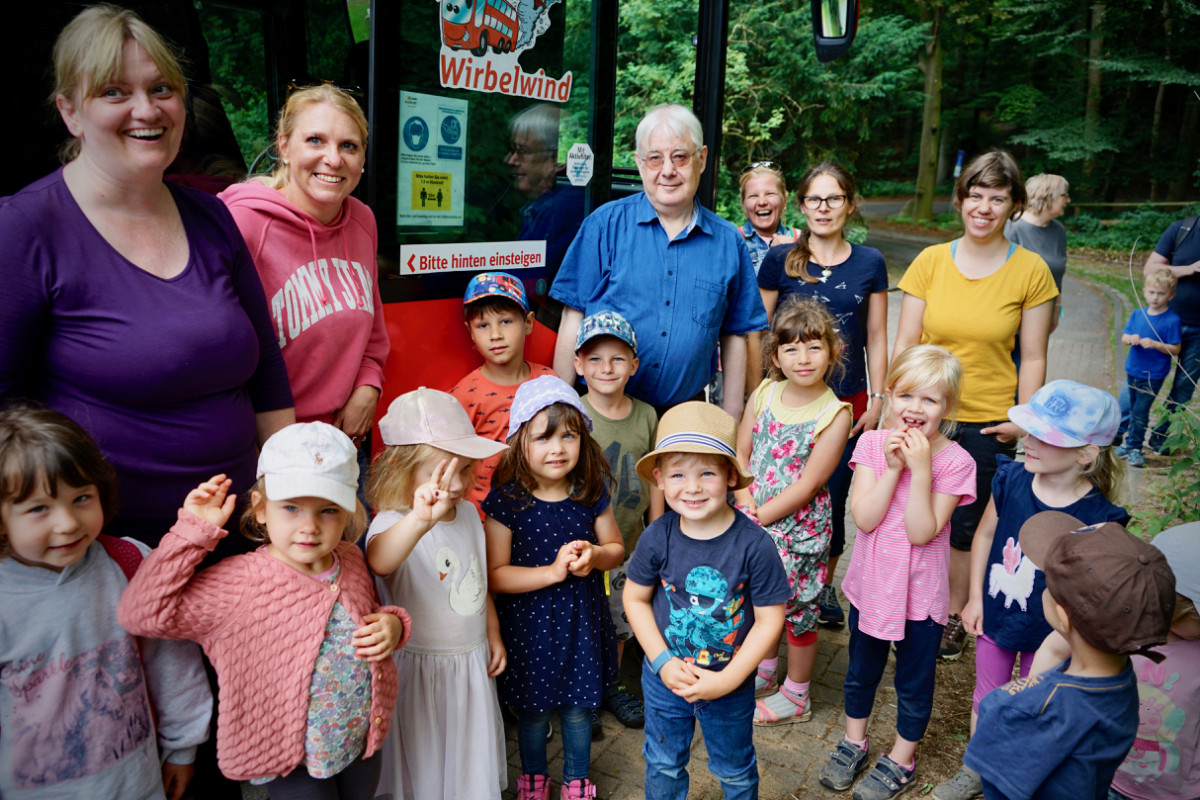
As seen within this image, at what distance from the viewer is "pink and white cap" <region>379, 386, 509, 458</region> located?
8.04ft

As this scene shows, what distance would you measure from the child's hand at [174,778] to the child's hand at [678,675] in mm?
1272

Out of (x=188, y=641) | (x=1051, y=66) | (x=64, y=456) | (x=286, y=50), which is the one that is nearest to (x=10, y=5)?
(x=286, y=50)

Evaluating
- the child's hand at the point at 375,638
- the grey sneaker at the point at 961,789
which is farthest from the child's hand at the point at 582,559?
the grey sneaker at the point at 961,789

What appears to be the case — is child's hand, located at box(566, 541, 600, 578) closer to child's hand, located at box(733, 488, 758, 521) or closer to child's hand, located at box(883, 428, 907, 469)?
child's hand, located at box(733, 488, 758, 521)

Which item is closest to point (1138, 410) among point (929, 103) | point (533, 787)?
point (533, 787)

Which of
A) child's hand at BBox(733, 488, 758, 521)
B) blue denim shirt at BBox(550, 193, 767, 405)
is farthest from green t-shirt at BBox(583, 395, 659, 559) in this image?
child's hand at BBox(733, 488, 758, 521)

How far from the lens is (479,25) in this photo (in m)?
3.12

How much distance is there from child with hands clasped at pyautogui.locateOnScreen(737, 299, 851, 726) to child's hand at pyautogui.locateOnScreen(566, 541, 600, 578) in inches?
34.0

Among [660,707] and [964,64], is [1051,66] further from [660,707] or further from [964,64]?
[660,707]

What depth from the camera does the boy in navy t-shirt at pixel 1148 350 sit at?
666 centimetres

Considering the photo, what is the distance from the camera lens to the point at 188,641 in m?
2.14

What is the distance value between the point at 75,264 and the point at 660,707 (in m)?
1.96

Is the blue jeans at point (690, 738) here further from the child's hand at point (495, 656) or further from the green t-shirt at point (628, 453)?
the green t-shirt at point (628, 453)

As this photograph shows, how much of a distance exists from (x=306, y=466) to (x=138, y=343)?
477mm
